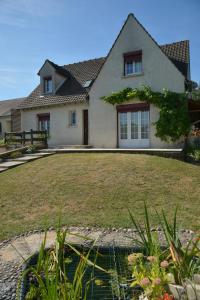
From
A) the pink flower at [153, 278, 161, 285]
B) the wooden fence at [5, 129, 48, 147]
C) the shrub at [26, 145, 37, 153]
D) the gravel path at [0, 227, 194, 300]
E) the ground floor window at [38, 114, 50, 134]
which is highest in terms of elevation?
the ground floor window at [38, 114, 50, 134]

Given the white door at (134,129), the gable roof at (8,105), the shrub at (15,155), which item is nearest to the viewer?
the shrub at (15,155)

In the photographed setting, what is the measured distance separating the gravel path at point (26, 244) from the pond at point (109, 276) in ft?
0.97

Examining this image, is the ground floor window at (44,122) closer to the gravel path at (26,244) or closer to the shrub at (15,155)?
the shrub at (15,155)

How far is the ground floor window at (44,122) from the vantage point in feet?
77.2

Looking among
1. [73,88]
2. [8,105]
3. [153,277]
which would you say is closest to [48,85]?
[73,88]

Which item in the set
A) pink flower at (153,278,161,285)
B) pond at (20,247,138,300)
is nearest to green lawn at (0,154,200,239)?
pond at (20,247,138,300)

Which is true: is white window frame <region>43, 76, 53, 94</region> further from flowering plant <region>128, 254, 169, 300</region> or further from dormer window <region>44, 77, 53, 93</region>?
flowering plant <region>128, 254, 169, 300</region>

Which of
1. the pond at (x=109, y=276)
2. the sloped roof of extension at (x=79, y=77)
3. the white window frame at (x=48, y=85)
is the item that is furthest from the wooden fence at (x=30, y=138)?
the pond at (x=109, y=276)

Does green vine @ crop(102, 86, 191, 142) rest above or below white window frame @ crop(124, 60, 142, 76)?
below

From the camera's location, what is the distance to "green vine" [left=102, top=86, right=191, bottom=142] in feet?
56.6

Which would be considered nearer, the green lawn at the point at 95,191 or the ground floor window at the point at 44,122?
the green lawn at the point at 95,191

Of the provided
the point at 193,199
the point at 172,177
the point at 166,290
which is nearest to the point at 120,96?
the point at 172,177

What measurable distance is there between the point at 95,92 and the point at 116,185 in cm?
1131

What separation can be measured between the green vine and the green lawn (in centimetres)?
331
